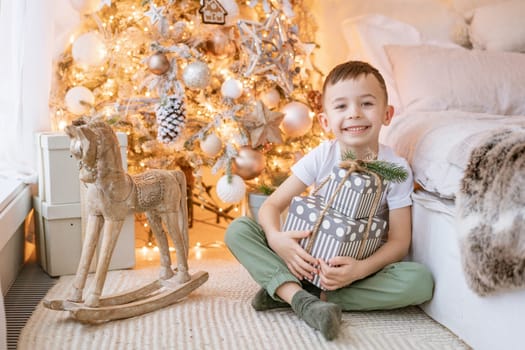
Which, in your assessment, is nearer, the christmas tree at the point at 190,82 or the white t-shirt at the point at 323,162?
the white t-shirt at the point at 323,162

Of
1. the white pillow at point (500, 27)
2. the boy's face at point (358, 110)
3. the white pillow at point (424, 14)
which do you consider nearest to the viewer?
the boy's face at point (358, 110)

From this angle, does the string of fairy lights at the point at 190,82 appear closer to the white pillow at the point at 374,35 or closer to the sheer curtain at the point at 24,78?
the sheer curtain at the point at 24,78

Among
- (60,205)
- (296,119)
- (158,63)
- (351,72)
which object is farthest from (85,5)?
(351,72)

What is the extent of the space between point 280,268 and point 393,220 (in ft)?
1.00

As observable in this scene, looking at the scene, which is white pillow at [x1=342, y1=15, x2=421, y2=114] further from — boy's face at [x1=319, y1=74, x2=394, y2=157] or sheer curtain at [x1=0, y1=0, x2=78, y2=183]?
sheer curtain at [x1=0, y1=0, x2=78, y2=183]

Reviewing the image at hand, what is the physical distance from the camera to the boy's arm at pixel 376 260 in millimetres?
1298

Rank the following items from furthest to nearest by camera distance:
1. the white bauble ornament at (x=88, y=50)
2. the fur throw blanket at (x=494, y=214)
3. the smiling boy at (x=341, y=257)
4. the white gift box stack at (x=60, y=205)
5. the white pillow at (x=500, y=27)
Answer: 1. the white pillow at (x=500, y=27)
2. the white bauble ornament at (x=88, y=50)
3. the white gift box stack at (x=60, y=205)
4. the smiling boy at (x=341, y=257)
5. the fur throw blanket at (x=494, y=214)

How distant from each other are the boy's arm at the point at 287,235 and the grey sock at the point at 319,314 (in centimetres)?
8

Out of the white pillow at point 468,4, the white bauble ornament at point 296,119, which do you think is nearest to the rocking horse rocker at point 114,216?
the white bauble ornament at point 296,119

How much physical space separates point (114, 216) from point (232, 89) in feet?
2.35

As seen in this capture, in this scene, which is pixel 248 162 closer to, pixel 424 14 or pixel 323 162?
pixel 323 162

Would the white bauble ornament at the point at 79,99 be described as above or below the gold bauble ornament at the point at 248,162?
above

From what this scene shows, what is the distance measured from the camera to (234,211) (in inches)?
96.9

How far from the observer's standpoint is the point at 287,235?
1372 millimetres
